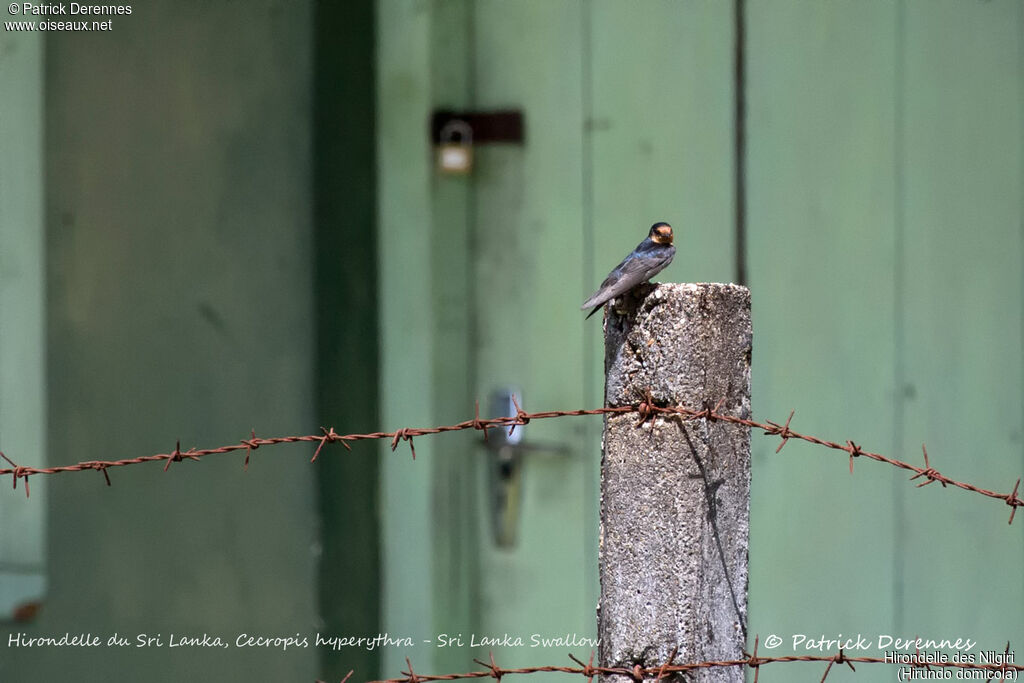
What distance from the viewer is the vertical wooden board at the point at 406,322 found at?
2434mm

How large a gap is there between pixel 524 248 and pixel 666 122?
1.41 ft

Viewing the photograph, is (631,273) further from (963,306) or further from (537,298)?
(963,306)

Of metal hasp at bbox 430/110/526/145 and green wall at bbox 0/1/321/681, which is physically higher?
metal hasp at bbox 430/110/526/145

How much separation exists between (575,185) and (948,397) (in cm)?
98

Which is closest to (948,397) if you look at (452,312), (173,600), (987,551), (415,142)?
(987,551)

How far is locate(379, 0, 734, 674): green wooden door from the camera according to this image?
2422mm

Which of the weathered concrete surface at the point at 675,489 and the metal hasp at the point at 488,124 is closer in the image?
the weathered concrete surface at the point at 675,489

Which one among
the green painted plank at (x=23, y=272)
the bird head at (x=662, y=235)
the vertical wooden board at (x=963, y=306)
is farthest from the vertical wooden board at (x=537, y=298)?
the bird head at (x=662, y=235)

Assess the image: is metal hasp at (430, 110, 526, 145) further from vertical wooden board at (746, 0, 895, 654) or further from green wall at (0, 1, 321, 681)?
vertical wooden board at (746, 0, 895, 654)

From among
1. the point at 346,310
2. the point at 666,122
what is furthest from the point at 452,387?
the point at 666,122

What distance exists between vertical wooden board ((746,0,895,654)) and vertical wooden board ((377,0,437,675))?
29.2 inches

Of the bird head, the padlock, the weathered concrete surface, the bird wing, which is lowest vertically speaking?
the weathered concrete surface

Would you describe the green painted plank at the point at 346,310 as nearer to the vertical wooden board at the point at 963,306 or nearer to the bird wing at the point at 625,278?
the vertical wooden board at the point at 963,306

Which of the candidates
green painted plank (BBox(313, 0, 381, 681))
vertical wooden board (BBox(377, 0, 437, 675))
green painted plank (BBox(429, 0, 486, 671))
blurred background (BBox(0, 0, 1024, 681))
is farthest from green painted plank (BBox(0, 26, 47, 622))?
green painted plank (BBox(429, 0, 486, 671))
